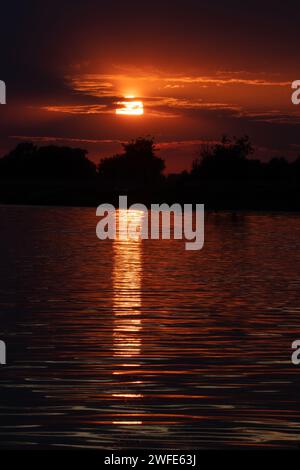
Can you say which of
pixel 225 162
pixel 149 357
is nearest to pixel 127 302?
pixel 149 357

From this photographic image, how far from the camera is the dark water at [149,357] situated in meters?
12.6

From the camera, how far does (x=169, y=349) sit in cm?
1775

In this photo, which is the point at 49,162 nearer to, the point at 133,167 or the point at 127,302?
the point at 133,167

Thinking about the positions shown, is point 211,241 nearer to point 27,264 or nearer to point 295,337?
point 27,264

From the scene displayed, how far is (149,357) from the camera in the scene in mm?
17016

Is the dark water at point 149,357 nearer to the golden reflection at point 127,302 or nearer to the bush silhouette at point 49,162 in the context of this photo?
the golden reflection at point 127,302

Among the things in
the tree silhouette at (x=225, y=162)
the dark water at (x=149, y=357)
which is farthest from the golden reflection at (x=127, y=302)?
the tree silhouette at (x=225, y=162)

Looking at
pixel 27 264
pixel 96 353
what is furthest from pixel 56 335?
pixel 27 264

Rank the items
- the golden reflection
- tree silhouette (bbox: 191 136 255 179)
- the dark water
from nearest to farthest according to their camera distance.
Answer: the dark water < the golden reflection < tree silhouette (bbox: 191 136 255 179)

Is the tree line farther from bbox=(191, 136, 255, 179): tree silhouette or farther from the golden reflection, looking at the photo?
the golden reflection

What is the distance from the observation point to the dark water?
12625 mm

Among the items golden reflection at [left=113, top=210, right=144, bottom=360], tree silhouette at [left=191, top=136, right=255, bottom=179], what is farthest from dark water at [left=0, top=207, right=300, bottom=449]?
tree silhouette at [left=191, top=136, right=255, bottom=179]
